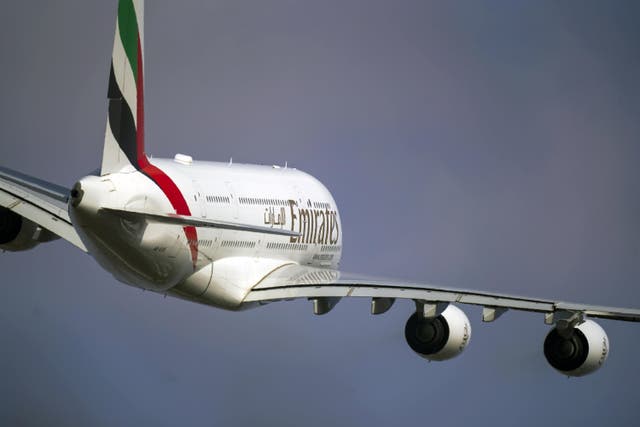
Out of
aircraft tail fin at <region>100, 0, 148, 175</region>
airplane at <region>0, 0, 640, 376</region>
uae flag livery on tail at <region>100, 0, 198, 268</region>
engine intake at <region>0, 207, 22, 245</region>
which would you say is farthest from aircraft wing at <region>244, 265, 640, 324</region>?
engine intake at <region>0, 207, 22, 245</region>

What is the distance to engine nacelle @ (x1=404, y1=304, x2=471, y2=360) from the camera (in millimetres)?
43250

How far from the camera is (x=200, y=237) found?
142ft

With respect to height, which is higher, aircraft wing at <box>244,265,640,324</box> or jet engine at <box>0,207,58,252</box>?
jet engine at <box>0,207,58,252</box>

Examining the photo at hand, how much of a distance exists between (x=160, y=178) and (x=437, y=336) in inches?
304

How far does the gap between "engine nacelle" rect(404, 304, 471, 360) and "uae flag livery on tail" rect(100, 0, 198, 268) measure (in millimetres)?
8334

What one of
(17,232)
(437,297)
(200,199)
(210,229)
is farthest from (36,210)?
(437,297)

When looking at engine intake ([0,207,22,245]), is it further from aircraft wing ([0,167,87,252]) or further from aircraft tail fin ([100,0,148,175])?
aircraft tail fin ([100,0,148,175])

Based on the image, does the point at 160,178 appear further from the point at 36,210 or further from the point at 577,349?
the point at 577,349

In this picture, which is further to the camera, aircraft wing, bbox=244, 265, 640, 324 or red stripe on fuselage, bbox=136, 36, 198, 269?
aircraft wing, bbox=244, 265, 640, 324

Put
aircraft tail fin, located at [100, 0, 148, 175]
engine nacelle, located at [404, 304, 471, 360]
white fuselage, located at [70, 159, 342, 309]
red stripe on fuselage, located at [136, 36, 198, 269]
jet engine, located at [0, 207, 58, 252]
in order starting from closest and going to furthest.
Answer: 1. aircraft tail fin, located at [100, 0, 148, 175]
2. white fuselage, located at [70, 159, 342, 309]
3. red stripe on fuselage, located at [136, 36, 198, 269]
4. engine nacelle, located at [404, 304, 471, 360]
5. jet engine, located at [0, 207, 58, 252]

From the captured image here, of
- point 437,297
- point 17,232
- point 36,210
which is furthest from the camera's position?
point 17,232

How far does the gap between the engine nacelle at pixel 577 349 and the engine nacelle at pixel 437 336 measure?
2.18 meters

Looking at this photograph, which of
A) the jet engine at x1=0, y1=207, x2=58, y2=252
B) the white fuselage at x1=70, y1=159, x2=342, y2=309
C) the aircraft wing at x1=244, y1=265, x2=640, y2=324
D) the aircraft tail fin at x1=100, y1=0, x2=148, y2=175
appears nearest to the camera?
the aircraft tail fin at x1=100, y1=0, x2=148, y2=175

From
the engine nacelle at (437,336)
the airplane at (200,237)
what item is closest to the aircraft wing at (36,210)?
the airplane at (200,237)
